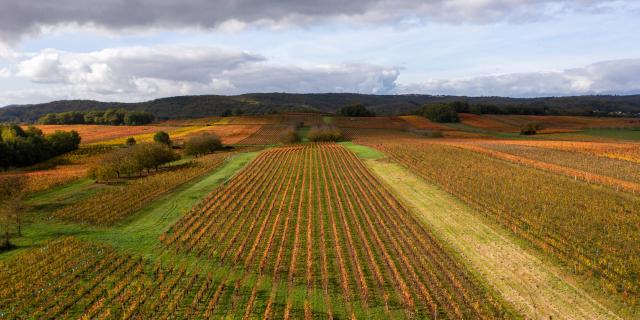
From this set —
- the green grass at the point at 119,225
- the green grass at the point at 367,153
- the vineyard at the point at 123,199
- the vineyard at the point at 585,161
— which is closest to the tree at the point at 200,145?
the vineyard at the point at 123,199

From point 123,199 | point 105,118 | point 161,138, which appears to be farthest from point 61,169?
point 105,118

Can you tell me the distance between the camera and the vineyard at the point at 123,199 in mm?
32406

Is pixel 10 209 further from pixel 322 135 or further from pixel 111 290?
pixel 322 135

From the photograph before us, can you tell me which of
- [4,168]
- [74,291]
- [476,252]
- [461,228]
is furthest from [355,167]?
[4,168]

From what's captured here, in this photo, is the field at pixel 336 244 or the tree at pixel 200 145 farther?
the tree at pixel 200 145

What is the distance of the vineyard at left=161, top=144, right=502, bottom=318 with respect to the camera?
57.9 feet

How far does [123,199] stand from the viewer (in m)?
38.2

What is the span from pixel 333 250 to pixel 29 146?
72.4 metres

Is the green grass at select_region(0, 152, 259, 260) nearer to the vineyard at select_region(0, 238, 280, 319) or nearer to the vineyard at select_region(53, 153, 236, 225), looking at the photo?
the vineyard at select_region(53, 153, 236, 225)

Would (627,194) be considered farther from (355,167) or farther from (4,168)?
(4,168)

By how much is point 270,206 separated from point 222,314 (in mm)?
18154

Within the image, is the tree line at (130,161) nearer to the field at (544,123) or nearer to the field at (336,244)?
the field at (336,244)

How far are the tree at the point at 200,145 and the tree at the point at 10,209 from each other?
41669 millimetres

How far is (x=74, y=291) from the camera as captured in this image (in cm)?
1939
